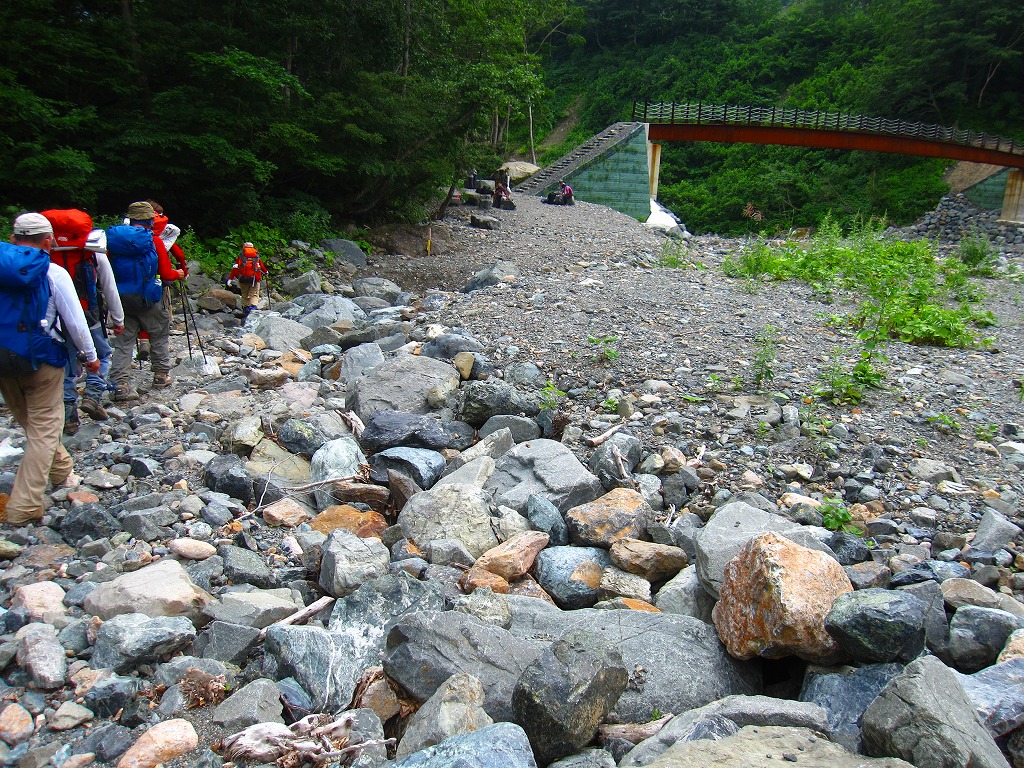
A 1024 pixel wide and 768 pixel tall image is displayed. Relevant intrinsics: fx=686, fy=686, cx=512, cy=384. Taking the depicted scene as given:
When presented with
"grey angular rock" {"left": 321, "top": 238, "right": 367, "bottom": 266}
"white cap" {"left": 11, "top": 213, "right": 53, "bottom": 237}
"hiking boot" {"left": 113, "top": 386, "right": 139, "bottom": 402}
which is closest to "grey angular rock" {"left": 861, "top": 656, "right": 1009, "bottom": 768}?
"white cap" {"left": 11, "top": 213, "right": 53, "bottom": 237}

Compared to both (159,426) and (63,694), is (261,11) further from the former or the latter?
(63,694)

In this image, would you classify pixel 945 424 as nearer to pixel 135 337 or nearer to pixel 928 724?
pixel 928 724

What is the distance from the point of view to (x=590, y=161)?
28.6 metres

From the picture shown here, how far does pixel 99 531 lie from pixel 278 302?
7667 millimetres

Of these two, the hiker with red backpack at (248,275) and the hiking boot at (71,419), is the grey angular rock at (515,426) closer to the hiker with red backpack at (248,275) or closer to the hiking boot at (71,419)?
the hiking boot at (71,419)

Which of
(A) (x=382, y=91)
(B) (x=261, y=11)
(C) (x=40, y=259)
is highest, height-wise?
(B) (x=261, y=11)

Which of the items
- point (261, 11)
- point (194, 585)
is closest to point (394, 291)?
point (261, 11)

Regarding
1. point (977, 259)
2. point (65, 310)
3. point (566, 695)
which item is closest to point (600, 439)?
point (566, 695)

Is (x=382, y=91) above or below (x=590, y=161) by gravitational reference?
above

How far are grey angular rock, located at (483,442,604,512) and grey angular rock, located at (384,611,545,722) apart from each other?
196 centimetres

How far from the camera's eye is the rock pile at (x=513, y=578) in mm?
2734

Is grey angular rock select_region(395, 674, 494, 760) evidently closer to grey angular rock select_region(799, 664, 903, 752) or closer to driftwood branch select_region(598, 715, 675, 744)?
driftwood branch select_region(598, 715, 675, 744)

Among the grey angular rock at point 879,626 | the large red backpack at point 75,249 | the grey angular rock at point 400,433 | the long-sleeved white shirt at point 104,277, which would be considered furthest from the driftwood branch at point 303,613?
the large red backpack at point 75,249

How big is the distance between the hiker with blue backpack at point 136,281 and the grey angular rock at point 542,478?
3755mm
